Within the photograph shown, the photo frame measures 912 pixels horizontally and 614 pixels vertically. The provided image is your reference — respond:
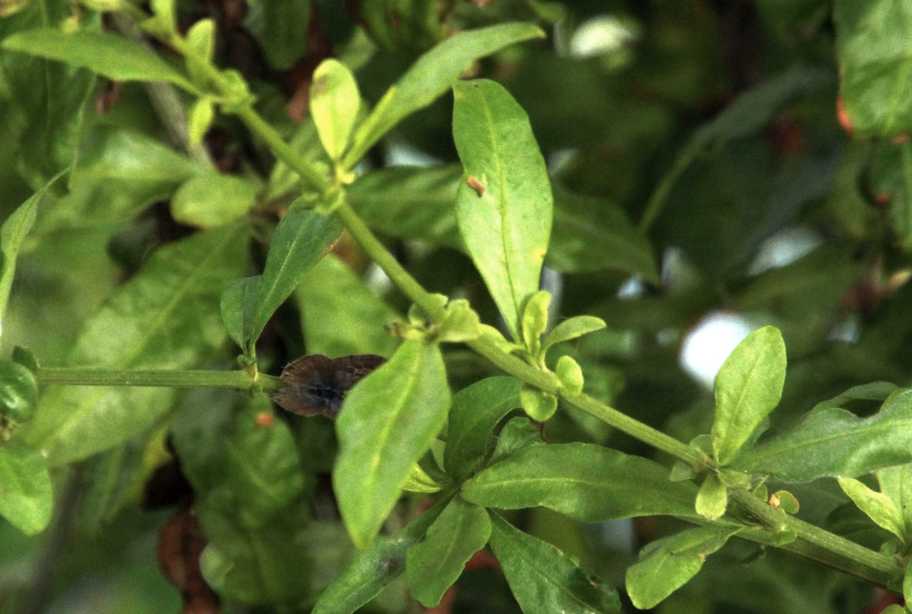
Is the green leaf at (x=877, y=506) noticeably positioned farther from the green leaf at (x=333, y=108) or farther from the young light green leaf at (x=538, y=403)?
the green leaf at (x=333, y=108)

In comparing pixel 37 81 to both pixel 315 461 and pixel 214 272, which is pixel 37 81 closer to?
pixel 214 272

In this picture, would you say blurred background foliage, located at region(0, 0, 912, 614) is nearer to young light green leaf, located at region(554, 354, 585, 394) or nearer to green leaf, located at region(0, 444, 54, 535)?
young light green leaf, located at region(554, 354, 585, 394)

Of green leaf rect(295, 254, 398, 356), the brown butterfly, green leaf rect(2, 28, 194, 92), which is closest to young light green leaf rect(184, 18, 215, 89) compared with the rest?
green leaf rect(2, 28, 194, 92)

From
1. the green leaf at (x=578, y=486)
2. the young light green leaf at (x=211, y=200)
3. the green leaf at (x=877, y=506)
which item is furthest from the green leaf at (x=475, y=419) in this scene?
the young light green leaf at (x=211, y=200)

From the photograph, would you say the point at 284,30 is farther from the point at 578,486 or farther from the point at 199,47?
the point at 578,486

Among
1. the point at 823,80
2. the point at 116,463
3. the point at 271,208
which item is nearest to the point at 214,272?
the point at 271,208

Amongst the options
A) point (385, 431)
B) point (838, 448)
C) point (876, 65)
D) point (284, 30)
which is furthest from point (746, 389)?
point (284, 30)
